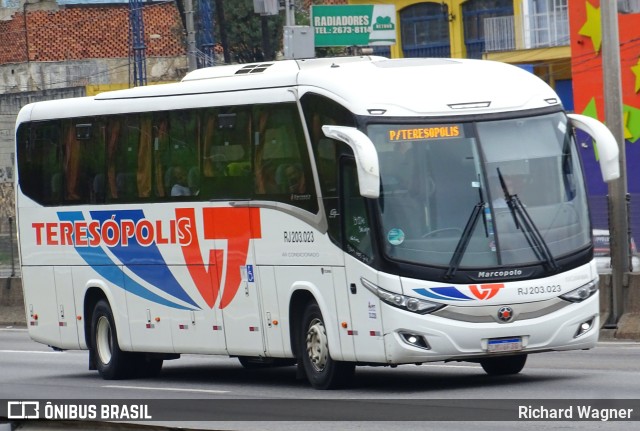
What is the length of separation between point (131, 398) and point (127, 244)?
307 cm

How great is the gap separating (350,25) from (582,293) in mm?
16356

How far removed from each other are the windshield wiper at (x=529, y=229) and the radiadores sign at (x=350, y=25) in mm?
15586

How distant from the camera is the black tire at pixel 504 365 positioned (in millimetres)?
15781

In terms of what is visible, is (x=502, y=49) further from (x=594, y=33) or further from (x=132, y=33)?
(x=132, y=33)

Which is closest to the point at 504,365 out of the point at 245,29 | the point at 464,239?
the point at 464,239

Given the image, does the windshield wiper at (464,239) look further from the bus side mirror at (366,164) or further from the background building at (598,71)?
the background building at (598,71)

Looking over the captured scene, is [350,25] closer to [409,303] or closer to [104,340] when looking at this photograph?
[104,340]

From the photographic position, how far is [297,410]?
13.4m

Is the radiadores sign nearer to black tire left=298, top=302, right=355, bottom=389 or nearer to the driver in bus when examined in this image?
the driver in bus

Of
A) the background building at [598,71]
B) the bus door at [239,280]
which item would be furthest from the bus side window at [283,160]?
the background building at [598,71]

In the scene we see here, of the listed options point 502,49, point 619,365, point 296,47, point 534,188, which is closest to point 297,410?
point 534,188

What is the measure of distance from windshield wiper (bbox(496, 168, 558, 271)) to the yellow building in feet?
103

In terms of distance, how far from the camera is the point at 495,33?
47781 mm

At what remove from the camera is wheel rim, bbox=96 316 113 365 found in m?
19.3
